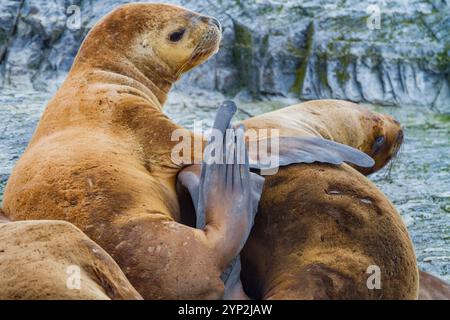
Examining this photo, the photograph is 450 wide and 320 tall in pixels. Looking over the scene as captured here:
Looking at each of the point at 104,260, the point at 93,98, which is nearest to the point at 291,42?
the point at 93,98

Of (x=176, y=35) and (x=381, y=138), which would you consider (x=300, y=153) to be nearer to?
(x=176, y=35)

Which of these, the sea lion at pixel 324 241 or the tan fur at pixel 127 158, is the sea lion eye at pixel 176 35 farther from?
the sea lion at pixel 324 241

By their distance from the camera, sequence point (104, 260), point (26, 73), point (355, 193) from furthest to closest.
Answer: point (26, 73), point (355, 193), point (104, 260)

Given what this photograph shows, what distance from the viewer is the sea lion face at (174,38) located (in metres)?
5.42

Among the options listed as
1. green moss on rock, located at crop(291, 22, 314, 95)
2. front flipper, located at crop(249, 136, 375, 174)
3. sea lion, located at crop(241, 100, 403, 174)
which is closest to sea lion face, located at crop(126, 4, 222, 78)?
sea lion, located at crop(241, 100, 403, 174)

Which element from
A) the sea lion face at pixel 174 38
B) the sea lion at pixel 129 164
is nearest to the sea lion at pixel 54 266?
the sea lion at pixel 129 164

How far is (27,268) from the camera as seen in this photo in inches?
129

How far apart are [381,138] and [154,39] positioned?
5.90ft

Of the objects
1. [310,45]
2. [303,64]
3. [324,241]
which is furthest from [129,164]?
[310,45]

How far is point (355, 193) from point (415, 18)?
19.2ft

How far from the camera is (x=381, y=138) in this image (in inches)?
251

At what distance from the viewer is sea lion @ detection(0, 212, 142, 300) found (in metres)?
3.19

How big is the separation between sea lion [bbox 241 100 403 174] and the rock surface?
9.59 ft

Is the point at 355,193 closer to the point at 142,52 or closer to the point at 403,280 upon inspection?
the point at 403,280
